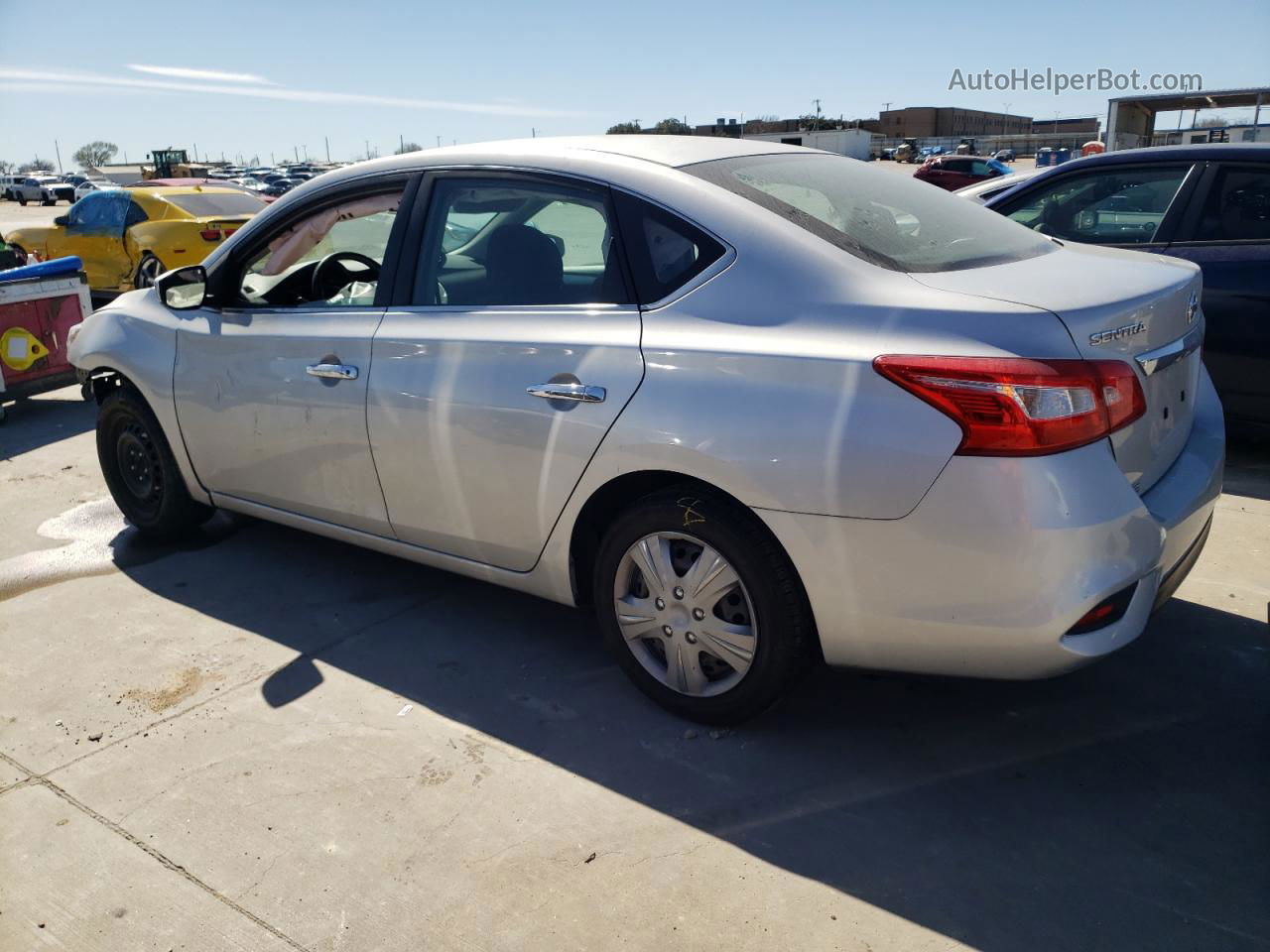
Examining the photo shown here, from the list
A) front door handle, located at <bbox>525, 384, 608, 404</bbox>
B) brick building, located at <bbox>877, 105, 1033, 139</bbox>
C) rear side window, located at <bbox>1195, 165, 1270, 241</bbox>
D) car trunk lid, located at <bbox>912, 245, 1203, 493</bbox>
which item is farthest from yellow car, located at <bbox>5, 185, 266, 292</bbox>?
brick building, located at <bbox>877, 105, 1033, 139</bbox>

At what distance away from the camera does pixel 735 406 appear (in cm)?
267

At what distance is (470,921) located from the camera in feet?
7.77

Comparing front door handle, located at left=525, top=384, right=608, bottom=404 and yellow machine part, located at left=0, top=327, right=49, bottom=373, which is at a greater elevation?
front door handle, located at left=525, top=384, right=608, bottom=404

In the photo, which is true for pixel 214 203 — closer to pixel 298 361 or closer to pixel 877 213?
pixel 298 361

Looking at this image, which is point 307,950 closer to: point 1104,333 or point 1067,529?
point 1067,529

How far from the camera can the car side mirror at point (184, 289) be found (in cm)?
426

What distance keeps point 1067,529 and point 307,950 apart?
199 centimetres

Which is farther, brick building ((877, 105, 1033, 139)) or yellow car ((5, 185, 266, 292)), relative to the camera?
brick building ((877, 105, 1033, 139))

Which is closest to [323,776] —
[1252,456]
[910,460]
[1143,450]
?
[910,460]

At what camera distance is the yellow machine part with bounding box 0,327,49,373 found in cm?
723

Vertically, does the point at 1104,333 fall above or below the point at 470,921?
above

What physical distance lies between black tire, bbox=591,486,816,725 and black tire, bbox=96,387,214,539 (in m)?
2.50

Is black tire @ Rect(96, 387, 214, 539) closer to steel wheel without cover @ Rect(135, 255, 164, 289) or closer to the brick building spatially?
steel wheel without cover @ Rect(135, 255, 164, 289)

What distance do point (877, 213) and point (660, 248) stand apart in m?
0.69
